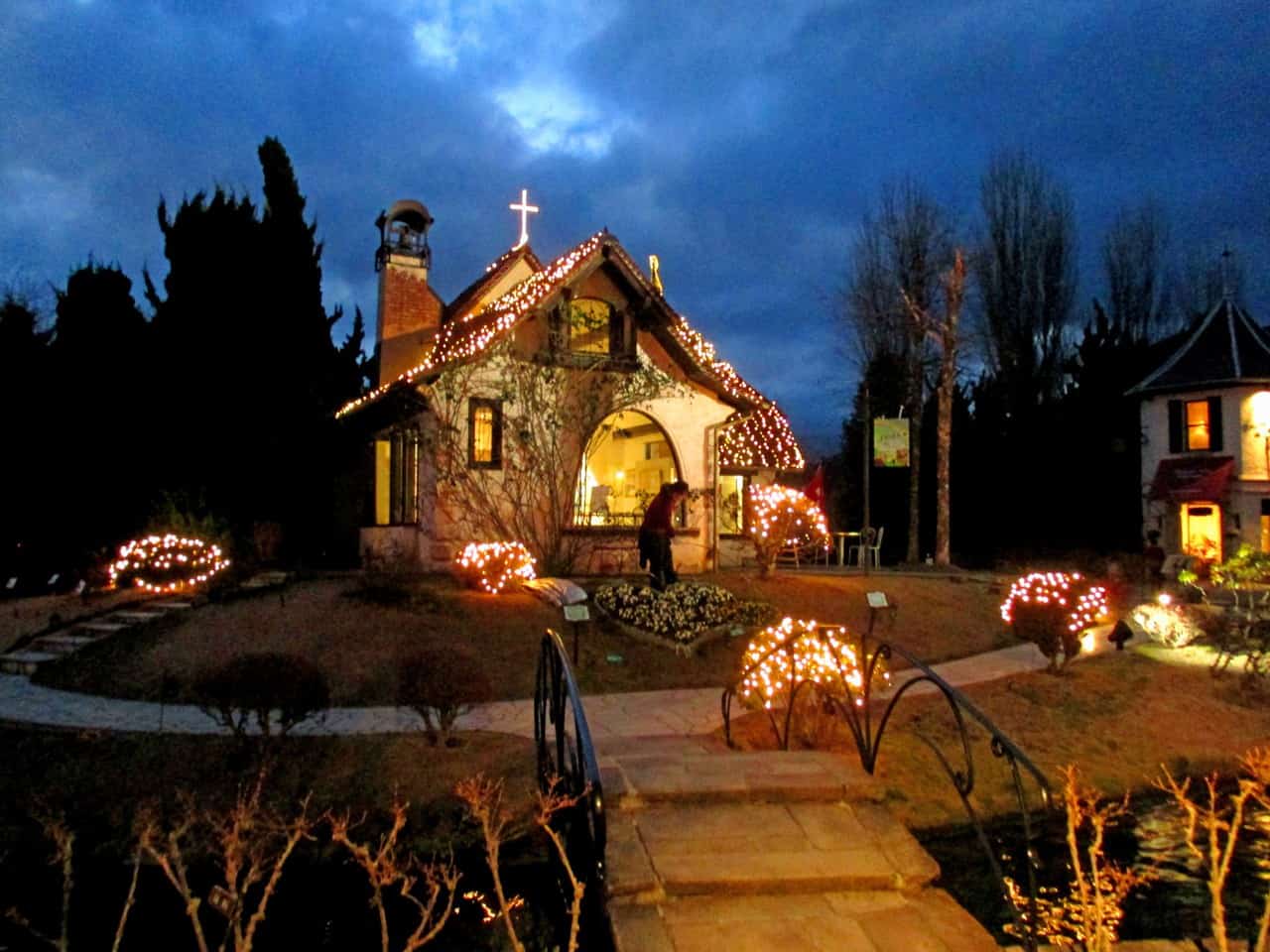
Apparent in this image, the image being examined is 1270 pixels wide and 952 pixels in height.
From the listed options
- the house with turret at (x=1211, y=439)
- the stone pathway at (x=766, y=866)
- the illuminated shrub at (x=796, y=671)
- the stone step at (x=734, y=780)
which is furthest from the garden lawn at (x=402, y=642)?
the house with turret at (x=1211, y=439)

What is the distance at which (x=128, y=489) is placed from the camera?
19.7 metres

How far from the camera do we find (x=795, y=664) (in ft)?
25.4

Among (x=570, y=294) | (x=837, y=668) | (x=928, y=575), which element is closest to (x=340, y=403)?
(x=570, y=294)

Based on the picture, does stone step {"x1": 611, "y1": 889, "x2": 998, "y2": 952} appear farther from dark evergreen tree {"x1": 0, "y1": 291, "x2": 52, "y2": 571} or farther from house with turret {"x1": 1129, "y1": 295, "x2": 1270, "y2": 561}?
house with turret {"x1": 1129, "y1": 295, "x2": 1270, "y2": 561}

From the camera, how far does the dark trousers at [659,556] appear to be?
44.2 ft

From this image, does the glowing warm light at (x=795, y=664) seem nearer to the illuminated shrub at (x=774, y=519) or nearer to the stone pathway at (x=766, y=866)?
the stone pathway at (x=766, y=866)

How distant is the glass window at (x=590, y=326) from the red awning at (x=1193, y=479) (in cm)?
1939

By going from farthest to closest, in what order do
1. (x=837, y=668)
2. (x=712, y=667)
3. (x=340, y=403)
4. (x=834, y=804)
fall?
1. (x=340, y=403)
2. (x=712, y=667)
3. (x=837, y=668)
4. (x=834, y=804)

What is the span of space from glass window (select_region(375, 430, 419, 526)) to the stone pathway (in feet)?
39.9

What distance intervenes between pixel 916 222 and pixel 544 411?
647 inches

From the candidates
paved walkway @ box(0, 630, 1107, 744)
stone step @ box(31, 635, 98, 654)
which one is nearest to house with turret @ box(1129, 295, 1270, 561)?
paved walkway @ box(0, 630, 1107, 744)

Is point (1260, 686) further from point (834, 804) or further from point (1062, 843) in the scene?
point (834, 804)

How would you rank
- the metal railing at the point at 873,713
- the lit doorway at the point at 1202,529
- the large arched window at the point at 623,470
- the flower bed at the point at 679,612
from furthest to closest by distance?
the lit doorway at the point at 1202,529
the large arched window at the point at 623,470
the flower bed at the point at 679,612
the metal railing at the point at 873,713

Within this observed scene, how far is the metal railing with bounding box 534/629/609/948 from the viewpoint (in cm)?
460
